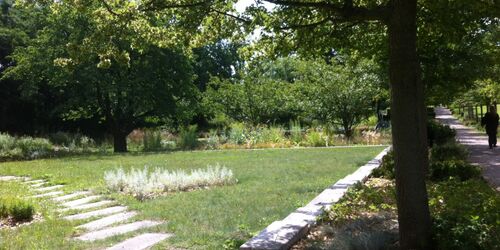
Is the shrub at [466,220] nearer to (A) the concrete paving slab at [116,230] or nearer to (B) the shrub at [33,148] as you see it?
(A) the concrete paving slab at [116,230]

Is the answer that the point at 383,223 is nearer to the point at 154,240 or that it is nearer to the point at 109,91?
the point at 154,240

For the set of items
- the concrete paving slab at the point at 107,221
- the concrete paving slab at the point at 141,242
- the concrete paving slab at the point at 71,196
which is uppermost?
the concrete paving slab at the point at 71,196

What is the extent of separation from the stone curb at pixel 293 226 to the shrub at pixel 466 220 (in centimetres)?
148

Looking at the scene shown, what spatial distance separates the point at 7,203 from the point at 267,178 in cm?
543

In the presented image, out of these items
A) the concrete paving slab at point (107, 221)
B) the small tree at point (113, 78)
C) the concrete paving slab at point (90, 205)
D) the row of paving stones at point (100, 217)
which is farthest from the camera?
the small tree at point (113, 78)

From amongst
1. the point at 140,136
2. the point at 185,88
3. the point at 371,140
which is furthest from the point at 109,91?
the point at 371,140

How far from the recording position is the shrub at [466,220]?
458 cm

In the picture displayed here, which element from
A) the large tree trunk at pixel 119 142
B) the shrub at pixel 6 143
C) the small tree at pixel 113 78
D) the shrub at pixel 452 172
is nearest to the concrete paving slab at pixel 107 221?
the shrub at pixel 452 172

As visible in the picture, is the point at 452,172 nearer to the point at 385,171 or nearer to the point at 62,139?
the point at 385,171

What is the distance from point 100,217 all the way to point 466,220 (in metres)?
5.05

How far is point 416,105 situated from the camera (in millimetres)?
4988

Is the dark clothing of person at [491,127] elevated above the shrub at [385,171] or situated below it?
above

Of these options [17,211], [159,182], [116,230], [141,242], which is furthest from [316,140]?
[141,242]

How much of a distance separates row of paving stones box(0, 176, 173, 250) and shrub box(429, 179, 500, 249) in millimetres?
3086
